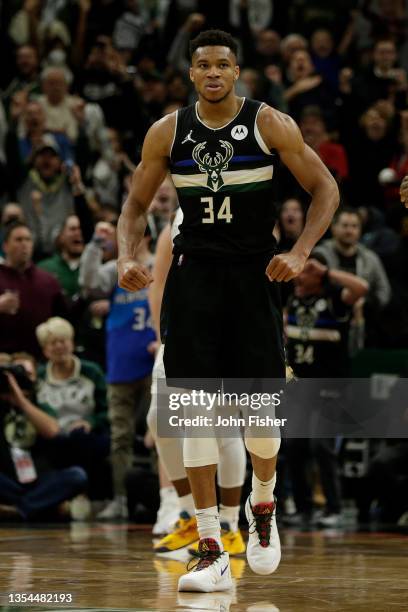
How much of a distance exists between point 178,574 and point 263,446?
30.9 inches

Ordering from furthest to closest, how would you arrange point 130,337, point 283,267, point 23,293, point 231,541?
point 23,293 → point 130,337 → point 231,541 → point 283,267

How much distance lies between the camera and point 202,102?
524cm

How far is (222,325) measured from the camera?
5.15 meters

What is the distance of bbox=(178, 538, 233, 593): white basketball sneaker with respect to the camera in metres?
4.79

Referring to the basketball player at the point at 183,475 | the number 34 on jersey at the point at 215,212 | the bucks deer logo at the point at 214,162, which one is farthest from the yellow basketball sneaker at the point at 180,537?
the bucks deer logo at the point at 214,162

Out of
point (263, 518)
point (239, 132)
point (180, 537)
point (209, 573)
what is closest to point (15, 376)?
point (180, 537)

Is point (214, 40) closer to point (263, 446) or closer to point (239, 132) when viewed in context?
point (239, 132)

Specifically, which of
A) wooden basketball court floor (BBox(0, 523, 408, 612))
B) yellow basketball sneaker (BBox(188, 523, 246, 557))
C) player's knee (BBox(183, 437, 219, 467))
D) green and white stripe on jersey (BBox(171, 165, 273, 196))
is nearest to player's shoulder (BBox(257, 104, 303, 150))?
green and white stripe on jersey (BBox(171, 165, 273, 196))

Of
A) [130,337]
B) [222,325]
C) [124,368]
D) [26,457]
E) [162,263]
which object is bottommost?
[26,457]

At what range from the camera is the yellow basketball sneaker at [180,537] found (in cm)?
657

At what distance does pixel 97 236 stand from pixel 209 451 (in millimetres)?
5057

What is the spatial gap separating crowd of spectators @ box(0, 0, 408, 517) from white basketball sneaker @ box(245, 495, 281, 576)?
1768mm

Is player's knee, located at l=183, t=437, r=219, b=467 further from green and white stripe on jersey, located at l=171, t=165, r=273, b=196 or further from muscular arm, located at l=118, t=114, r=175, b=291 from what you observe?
green and white stripe on jersey, located at l=171, t=165, r=273, b=196

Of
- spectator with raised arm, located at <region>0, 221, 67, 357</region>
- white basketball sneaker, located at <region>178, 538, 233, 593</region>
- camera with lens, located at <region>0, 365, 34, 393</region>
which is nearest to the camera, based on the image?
white basketball sneaker, located at <region>178, 538, 233, 593</region>
